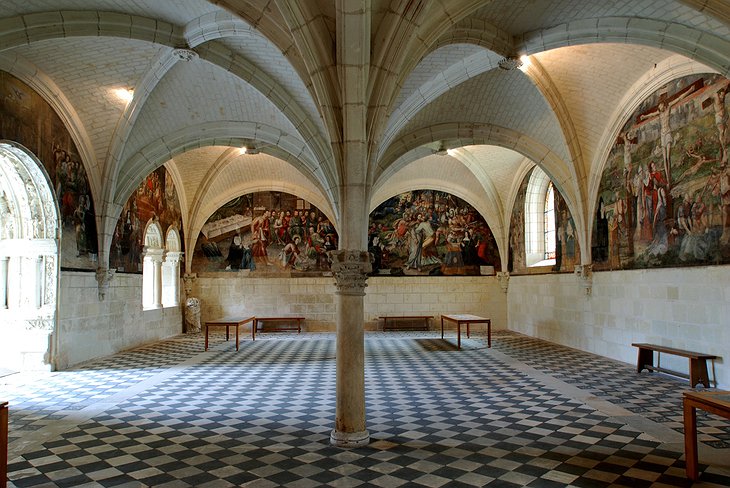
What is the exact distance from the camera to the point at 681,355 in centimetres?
780

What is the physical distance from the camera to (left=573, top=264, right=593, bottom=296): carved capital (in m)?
11.5

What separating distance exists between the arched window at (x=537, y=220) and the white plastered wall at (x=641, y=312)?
1.07 metres

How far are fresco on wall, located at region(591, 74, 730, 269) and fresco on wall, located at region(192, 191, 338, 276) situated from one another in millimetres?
9704

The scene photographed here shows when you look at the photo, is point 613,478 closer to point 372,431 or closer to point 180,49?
point 372,431

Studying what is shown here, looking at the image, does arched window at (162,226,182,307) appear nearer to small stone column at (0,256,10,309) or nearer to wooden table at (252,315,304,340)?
wooden table at (252,315,304,340)

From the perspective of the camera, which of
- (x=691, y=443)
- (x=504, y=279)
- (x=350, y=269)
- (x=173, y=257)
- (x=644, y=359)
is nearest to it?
(x=691, y=443)

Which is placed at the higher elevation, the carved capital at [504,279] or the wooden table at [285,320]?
the carved capital at [504,279]

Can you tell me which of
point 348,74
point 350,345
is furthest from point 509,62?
point 350,345

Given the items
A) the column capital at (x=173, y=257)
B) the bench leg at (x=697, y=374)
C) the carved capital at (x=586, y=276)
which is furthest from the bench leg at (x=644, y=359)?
the column capital at (x=173, y=257)

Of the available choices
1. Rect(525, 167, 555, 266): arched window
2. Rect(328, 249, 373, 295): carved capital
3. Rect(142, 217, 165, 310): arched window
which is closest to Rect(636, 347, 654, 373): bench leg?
Rect(328, 249, 373, 295): carved capital

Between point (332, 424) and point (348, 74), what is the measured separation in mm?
3831

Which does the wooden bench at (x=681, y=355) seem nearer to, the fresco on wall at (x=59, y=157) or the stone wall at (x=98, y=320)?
the stone wall at (x=98, y=320)

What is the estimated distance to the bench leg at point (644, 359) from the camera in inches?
352

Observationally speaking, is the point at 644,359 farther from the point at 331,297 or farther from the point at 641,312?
the point at 331,297
